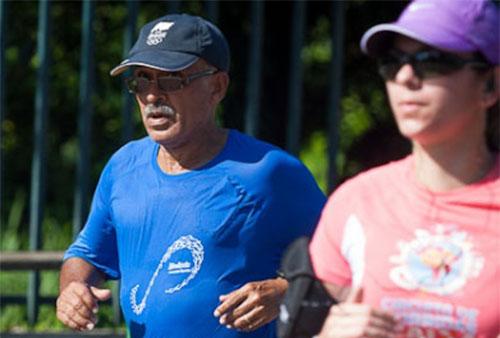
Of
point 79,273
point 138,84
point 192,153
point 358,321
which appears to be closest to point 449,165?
point 358,321

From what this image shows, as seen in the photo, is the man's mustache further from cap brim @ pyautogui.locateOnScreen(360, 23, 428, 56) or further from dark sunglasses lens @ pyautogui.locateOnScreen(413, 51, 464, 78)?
dark sunglasses lens @ pyautogui.locateOnScreen(413, 51, 464, 78)

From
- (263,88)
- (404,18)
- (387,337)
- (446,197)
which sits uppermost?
(404,18)

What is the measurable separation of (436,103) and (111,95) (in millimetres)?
6488

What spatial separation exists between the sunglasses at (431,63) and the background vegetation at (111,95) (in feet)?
16.0

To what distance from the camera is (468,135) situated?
3518 mm

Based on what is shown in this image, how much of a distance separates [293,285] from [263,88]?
5.44m

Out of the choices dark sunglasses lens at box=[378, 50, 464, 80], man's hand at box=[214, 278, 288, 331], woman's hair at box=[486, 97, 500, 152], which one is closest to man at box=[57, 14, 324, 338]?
man's hand at box=[214, 278, 288, 331]

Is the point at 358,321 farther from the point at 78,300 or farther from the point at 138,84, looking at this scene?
the point at 138,84

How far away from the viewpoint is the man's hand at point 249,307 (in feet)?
15.7

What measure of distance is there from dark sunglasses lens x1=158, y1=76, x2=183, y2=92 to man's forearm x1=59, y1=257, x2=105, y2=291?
579 mm

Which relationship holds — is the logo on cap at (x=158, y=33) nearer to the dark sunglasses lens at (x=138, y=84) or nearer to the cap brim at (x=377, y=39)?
the dark sunglasses lens at (x=138, y=84)

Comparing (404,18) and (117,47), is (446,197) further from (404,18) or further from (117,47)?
(117,47)

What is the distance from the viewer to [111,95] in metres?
9.84

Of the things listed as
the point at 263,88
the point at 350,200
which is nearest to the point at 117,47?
the point at 263,88
